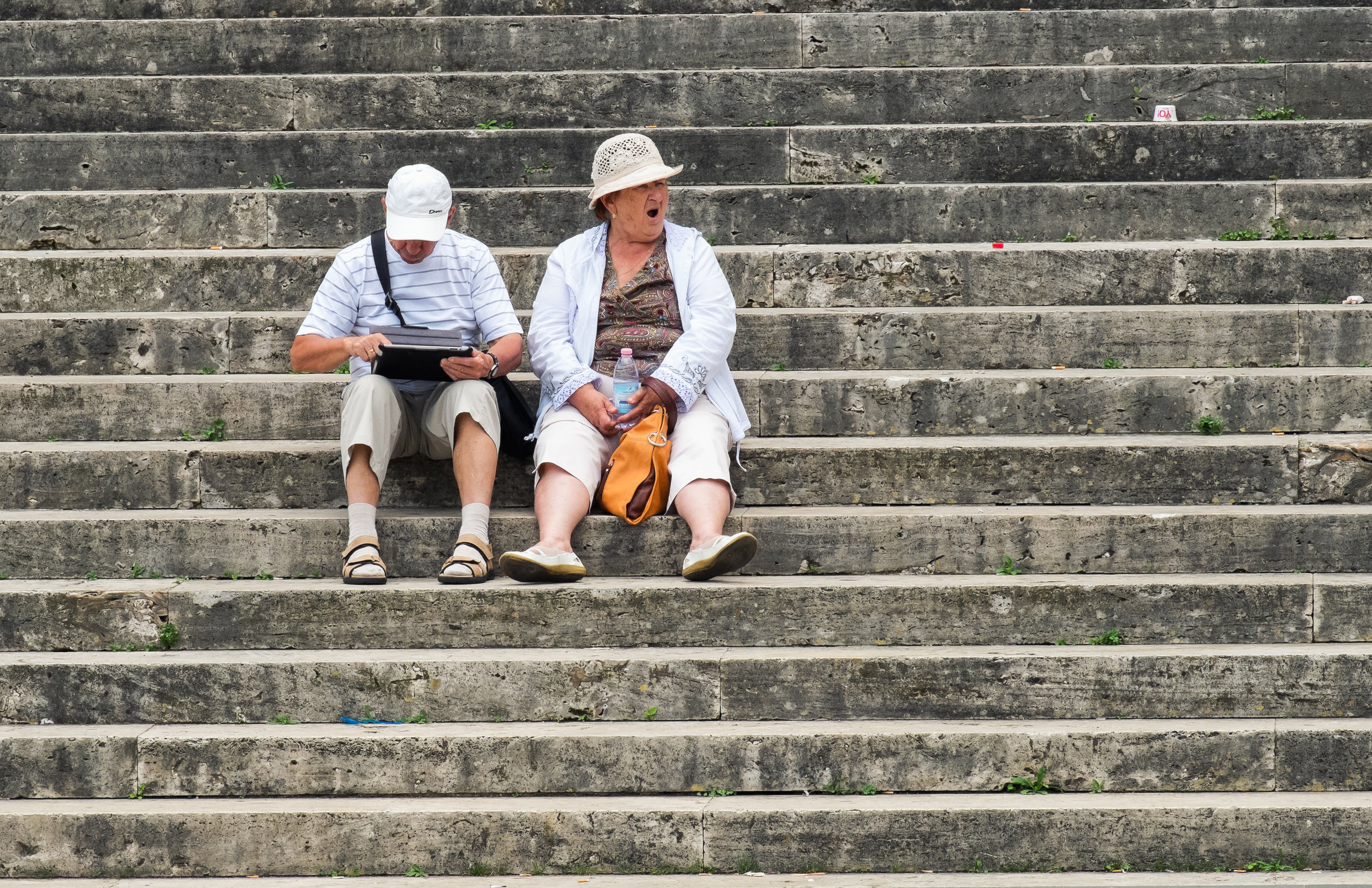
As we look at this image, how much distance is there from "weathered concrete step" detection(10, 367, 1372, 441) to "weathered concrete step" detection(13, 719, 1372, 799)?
138cm

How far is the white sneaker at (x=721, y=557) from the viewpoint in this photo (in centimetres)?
422

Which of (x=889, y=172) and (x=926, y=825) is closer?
(x=926, y=825)

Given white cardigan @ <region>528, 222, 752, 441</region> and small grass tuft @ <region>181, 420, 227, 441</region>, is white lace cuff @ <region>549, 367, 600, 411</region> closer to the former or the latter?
white cardigan @ <region>528, 222, 752, 441</region>

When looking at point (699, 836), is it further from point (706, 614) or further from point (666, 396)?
point (666, 396)

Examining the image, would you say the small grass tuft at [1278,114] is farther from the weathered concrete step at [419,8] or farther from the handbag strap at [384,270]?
the handbag strap at [384,270]

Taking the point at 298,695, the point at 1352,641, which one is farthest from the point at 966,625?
the point at 298,695

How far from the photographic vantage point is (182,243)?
6.07 metres

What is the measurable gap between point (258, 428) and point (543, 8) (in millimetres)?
3413

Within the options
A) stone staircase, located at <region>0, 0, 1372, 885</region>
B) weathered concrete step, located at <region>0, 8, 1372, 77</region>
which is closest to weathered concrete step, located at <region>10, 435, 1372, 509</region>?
stone staircase, located at <region>0, 0, 1372, 885</region>

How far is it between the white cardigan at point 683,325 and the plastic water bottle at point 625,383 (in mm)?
91

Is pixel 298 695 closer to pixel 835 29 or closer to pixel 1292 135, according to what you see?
pixel 835 29

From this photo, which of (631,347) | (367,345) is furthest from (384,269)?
(631,347)

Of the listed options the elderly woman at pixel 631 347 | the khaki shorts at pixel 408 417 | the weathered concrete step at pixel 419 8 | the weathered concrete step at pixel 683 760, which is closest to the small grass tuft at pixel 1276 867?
the weathered concrete step at pixel 683 760

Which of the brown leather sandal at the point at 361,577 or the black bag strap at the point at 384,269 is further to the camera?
the black bag strap at the point at 384,269
